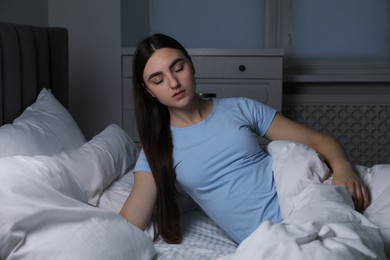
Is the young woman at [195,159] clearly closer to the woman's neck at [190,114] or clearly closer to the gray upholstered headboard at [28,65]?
the woman's neck at [190,114]

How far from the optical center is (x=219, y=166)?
49.2 inches

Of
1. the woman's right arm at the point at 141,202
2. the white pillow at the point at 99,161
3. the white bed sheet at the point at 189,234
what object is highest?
the white pillow at the point at 99,161

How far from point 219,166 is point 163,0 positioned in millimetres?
2055

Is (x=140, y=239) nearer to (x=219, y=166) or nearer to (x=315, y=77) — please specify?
(x=219, y=166)

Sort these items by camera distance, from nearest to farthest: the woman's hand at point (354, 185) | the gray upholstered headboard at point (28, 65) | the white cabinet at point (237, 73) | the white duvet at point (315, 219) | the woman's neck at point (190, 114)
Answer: the white duvet at point (315, 219) < the woman's hand at point (354, 185) < the woman's neck at point (190, 114) < the gray upholstered headboard at point (28, 65) < the white cabinet at point (237, 73)

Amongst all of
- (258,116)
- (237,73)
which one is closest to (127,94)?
(237,73)

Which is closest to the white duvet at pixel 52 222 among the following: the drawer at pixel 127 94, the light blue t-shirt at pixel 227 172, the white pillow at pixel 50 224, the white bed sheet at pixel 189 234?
the white pillow at pixel 50 224

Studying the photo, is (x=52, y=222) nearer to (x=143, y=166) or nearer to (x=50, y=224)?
(x=50, y=224)

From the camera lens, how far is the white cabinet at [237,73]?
99.2 inches

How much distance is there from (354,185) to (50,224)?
0.67 m

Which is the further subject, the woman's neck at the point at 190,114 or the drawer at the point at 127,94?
the drawer at the point at 127,94

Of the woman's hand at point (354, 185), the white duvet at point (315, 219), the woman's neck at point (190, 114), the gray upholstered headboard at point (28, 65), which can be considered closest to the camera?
the white duvet at point (315, 219)

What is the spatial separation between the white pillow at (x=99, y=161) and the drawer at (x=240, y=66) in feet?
3.26

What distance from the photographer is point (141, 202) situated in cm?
121
